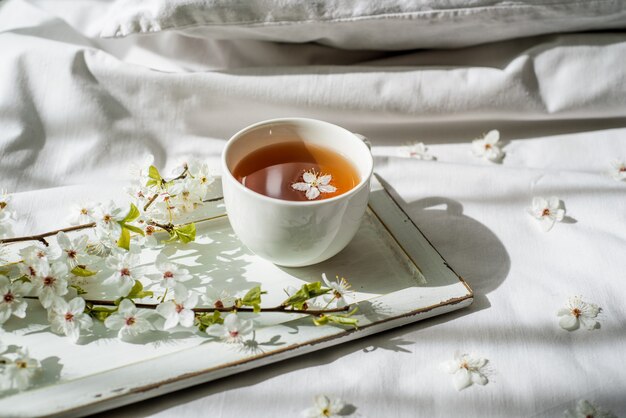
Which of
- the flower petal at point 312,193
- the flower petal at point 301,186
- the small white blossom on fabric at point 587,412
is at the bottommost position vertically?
the small white blossom on fabric at point 587,412

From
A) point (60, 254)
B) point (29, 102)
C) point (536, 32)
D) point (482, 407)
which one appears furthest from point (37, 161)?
point (536, 32)

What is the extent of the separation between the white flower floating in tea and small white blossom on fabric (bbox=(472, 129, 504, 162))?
0.36 metres

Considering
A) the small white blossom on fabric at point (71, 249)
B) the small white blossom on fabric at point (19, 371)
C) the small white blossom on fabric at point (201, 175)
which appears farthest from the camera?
the small white blossom on fabric at point (201, 175)

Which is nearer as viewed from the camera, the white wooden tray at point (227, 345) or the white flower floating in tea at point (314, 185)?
the white wooden tray at point (227, 345)

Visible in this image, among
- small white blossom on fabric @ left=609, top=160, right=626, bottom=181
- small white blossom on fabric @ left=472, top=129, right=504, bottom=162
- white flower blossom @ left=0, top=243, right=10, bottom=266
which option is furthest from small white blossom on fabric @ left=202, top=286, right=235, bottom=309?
small white blossom on fabric @ left=609, top=160, right=626, bottom=181

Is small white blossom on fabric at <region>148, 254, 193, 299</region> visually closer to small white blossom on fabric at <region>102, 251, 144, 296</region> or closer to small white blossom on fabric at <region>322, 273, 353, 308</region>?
small white blossom on fabric at <region>102, 251, 144, 296</region>

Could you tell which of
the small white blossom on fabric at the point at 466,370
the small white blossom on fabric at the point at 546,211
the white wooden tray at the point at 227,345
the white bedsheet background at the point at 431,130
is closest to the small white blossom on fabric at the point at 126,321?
the white wooden tray at the point at 227,345

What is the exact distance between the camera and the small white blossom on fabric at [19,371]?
0.52 meters

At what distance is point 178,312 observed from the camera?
586mm

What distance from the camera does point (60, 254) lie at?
2.01 ft

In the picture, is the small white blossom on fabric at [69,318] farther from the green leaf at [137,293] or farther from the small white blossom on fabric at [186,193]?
the small white blossom on fabric at [186,193]

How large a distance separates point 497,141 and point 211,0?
1.72ft

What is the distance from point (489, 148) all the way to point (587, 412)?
47 centimetres

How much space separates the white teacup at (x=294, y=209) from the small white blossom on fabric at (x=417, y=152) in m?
0.27
